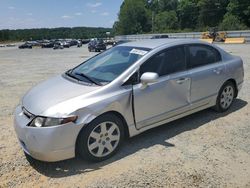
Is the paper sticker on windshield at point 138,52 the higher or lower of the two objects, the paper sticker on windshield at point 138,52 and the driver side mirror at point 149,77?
the higher

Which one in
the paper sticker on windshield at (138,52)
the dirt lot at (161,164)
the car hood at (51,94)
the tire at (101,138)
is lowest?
the dirt lot at (161,164)

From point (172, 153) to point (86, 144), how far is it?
1.25m

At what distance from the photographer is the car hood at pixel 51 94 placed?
12.9 ft

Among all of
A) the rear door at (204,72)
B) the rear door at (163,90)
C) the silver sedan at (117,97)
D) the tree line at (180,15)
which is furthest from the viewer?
the tree line at (180,15)

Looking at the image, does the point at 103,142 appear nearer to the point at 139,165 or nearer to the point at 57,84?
the point at 139,165

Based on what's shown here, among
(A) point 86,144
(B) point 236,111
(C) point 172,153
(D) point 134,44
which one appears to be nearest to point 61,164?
(A) point 86,144

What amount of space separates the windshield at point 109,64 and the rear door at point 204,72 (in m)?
1.01

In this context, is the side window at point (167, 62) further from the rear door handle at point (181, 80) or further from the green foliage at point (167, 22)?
the green foliage at point (167, 22)

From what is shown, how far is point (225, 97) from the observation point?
5.96m

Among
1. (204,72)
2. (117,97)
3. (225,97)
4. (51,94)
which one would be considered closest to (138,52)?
(117,97)

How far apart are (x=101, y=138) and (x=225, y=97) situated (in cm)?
302

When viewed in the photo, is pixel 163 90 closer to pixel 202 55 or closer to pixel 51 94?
pixel 202 55

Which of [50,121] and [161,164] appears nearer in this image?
[50,121]

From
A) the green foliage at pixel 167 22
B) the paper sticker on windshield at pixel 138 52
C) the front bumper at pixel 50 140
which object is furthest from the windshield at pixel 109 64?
the green foliage at pixel 167 22
